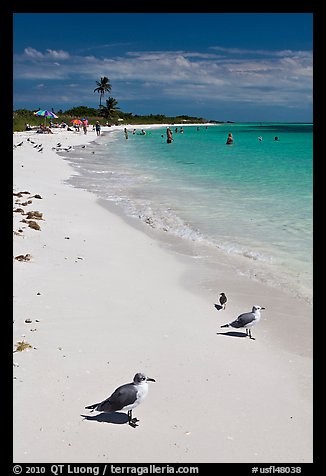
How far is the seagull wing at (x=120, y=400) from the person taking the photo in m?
3.86

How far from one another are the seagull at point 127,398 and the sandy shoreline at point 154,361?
7.5 inches

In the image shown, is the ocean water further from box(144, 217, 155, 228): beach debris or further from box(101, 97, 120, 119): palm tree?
box(101, 97, 120, 119): palm tree

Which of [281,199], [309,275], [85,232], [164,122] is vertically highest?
[164,122]

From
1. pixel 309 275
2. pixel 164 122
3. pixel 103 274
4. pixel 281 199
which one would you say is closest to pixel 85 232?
pixel 103 274

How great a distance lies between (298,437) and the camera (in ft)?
13.1

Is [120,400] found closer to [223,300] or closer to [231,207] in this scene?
[223,300]

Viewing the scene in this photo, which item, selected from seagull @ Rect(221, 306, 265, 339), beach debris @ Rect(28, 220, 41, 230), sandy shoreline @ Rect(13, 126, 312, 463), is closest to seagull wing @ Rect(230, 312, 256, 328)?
seagull @ Rect(221, 306, 265, 339)

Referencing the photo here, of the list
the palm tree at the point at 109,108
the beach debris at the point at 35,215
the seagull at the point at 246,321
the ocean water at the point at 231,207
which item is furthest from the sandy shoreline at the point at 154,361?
the palm tree at the point at 109,108

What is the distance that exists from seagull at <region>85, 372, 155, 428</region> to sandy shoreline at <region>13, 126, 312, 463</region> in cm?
19

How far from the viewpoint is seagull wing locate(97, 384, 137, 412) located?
12.7 ft

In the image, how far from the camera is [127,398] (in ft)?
12.7

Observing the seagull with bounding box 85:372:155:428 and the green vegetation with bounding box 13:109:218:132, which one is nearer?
the seagull with bounding box 85:372:155:428
